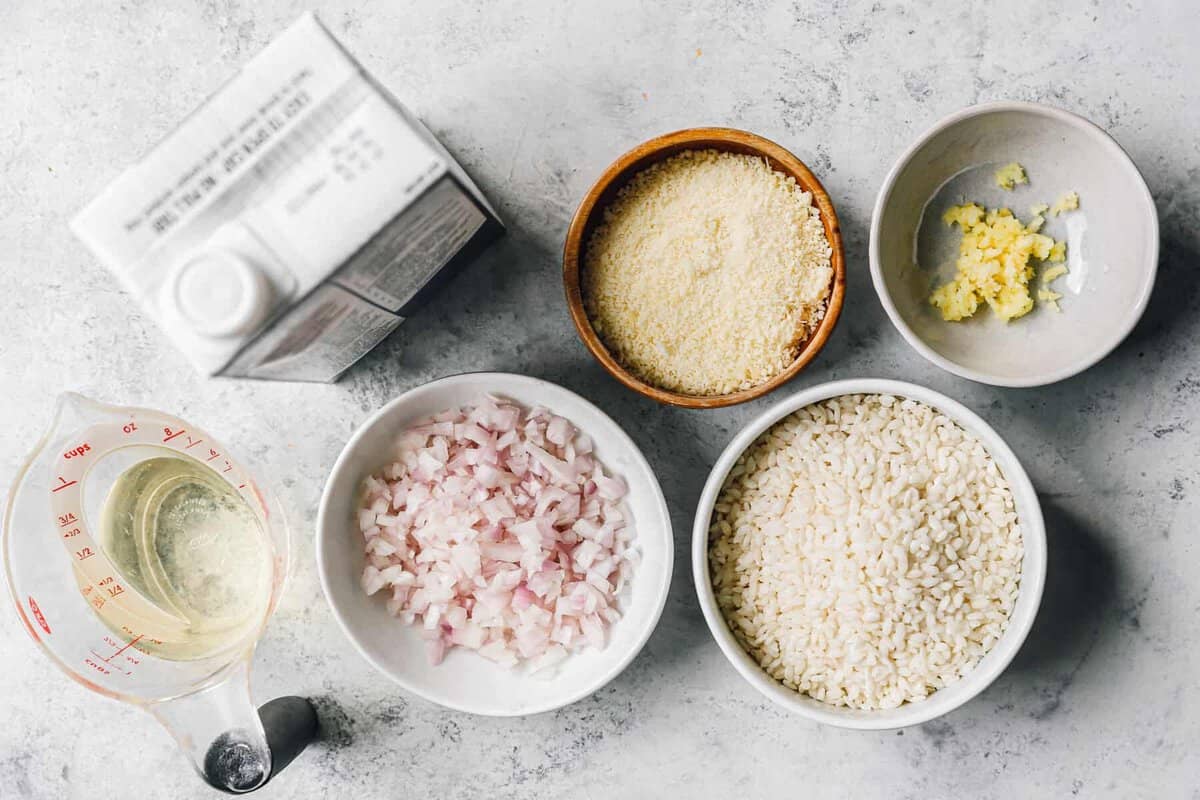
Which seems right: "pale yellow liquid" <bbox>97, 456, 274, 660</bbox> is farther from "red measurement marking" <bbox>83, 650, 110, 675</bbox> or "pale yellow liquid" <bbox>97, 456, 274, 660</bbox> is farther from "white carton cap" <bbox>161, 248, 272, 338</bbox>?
"white carton cap" <bbox>161, 248, 272, 338</bbox>

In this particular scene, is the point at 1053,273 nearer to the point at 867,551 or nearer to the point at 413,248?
the point at 867,551

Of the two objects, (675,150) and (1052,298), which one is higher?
(675,150)

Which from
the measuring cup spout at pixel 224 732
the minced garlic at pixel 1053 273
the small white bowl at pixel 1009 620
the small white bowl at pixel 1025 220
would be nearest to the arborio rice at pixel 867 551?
the small white bowl at pixel 1009 620

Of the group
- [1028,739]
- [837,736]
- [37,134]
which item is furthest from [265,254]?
[1028,739]

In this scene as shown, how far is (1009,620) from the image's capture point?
1.19m

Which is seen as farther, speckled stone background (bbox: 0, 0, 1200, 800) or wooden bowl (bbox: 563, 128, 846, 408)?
speckled stone background (bbox: 0, 0, 1200, 800)

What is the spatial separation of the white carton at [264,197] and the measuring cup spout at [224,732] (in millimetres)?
459

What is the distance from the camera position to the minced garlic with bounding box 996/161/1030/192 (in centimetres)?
124

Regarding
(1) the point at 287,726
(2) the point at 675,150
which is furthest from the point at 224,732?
(2) the point at 675,150

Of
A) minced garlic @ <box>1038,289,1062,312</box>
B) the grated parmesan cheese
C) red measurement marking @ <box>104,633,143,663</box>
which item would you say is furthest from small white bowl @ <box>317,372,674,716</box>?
minced garlic @ <box>1038,289,1062,312</box>

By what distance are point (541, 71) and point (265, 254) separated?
0.59m

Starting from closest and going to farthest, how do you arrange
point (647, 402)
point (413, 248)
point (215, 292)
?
point (215, 292) < point (413, 248) < point (647, 402)

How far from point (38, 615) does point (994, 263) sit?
126 cm

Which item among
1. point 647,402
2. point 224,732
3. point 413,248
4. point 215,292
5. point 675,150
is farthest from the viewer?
point 647,402
